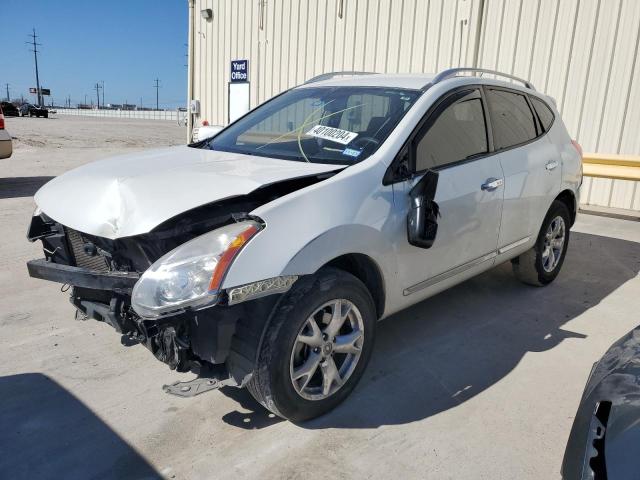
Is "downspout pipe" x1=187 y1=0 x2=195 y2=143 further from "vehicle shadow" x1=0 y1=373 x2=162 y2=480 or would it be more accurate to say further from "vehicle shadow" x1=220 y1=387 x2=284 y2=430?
"vehicle shadow" x1=220 y1=387 x2=284 y2=430

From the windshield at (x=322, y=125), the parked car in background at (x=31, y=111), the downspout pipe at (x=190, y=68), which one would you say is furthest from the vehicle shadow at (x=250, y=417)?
the parked car in background at (x=31, y=111)

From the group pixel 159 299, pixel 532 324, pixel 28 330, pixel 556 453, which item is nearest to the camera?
pixel 159 299

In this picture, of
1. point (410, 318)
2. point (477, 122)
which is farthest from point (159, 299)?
point (477, 122)

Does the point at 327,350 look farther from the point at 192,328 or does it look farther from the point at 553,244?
the point at 553,244

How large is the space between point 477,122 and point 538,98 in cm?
131

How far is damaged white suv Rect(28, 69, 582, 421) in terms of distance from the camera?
2297 mm

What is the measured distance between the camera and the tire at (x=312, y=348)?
7.82ft

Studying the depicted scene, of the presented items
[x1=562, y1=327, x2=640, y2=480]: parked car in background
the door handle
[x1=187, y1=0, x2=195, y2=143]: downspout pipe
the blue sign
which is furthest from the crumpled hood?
[x1=187, y1=0, x2=195, y2=143]: downspout pipe

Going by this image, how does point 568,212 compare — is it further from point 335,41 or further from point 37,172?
point 37,172

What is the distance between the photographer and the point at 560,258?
4895 mm

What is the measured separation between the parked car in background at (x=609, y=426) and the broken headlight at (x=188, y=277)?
4.64 feet

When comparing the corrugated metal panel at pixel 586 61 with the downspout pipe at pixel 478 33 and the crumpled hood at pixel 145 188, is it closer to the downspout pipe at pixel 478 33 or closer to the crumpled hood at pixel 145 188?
the downspout pipe at pixel 478 33

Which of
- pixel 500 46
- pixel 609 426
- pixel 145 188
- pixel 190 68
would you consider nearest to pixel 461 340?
pixel 609 426

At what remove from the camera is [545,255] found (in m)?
4.70
